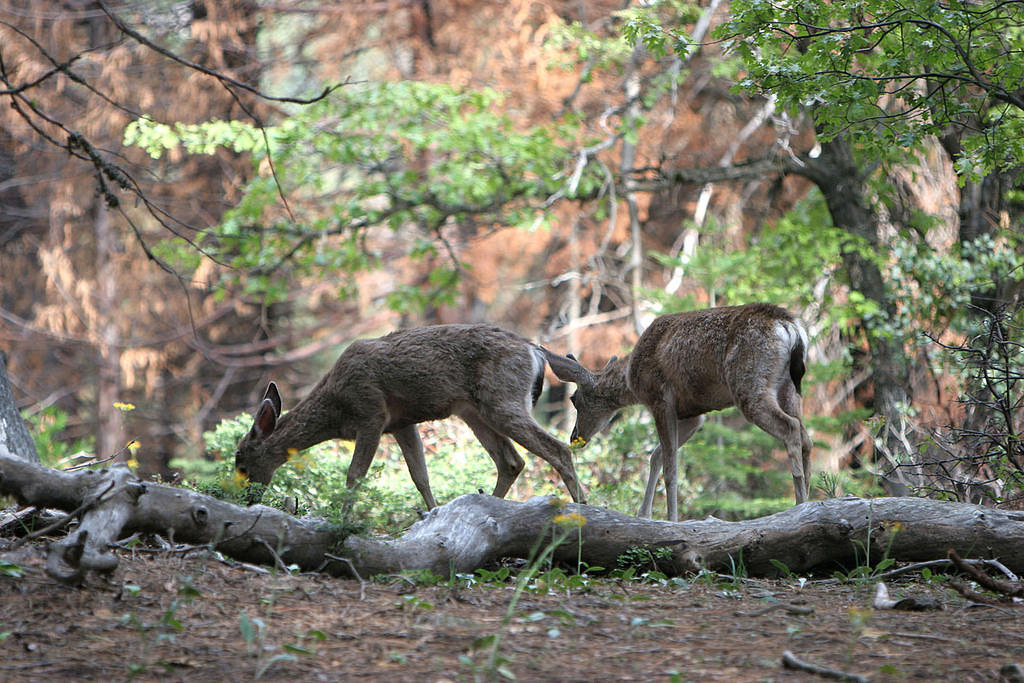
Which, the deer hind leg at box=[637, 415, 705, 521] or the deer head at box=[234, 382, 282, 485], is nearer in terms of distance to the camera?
the deer head at box=[234, 382, 282, 485]

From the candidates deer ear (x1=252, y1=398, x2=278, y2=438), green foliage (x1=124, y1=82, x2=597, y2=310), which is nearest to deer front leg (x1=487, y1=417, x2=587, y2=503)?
deer ear (x1=252, y1=398, x2=278, y2=438)

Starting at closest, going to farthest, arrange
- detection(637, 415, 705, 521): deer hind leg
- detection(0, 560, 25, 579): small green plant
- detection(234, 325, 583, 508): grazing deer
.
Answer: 1. detection(0, 560, 25, 579): small green plant
2. detection(234, 325, 583, 508): grazing deer
3. detection(637, 415, 705, 521): deer hind leg

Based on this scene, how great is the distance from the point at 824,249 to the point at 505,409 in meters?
7.11

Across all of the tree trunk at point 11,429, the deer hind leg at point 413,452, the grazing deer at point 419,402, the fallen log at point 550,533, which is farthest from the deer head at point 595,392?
the tree trunk at point 11,429


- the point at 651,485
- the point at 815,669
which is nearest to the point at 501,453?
the point at 651,485

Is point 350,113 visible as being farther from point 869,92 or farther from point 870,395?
point 869,92

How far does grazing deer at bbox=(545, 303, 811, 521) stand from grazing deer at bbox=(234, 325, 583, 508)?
3.29 feet

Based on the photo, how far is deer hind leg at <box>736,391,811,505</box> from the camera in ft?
25.7

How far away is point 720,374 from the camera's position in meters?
8.17

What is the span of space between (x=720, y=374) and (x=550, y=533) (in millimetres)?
2732

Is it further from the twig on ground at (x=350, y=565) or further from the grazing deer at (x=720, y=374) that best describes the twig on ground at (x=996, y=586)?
the twig on ground at (x=350, y=565)

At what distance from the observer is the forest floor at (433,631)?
385 centimetres

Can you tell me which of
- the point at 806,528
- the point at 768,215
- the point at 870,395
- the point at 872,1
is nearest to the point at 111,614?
the point at 806,528

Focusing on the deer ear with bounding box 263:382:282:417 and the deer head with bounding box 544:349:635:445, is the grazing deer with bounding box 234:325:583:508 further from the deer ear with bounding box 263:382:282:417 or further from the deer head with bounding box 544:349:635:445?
the deer head with bounding box 544:349:635:445
